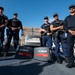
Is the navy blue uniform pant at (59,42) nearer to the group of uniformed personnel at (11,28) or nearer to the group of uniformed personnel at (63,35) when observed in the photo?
the group of uniformed personnel at (63,35)

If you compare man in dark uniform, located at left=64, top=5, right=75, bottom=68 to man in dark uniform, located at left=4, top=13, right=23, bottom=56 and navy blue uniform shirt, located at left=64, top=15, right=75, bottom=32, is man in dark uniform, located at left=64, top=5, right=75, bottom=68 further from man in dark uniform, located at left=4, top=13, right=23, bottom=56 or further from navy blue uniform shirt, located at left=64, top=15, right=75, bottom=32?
man in dark uniform, located at left=4, top=13, right=23, bottom=56

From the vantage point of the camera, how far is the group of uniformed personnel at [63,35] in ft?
17.7

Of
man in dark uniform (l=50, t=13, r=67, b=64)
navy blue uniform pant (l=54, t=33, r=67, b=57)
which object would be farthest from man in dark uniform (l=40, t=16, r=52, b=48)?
navy blue uniform pant (l=54, t=33, r=67, b=57)

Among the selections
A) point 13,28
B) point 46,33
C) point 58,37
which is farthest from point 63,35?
point 13,28

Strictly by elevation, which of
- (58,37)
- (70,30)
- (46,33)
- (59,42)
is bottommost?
(59,42)

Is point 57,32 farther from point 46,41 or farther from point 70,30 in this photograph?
point 46,41

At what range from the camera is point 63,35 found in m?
6.31

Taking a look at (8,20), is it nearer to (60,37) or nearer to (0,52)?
(0,52)

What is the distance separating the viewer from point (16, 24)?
7.78m

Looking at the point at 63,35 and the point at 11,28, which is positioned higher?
the point at 11,28

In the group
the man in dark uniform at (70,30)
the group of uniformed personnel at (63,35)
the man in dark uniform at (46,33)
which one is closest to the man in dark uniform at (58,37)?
the group of uniformed personnel at (63,35)

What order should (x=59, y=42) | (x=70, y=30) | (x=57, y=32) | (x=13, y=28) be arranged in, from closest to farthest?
(x=70, y=30), (x=57, y=32), (x=59, y=42), (x=13, y=28)

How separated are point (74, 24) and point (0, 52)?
3446 mm

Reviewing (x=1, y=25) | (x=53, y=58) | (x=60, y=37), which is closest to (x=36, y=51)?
(x=53, y=58)
